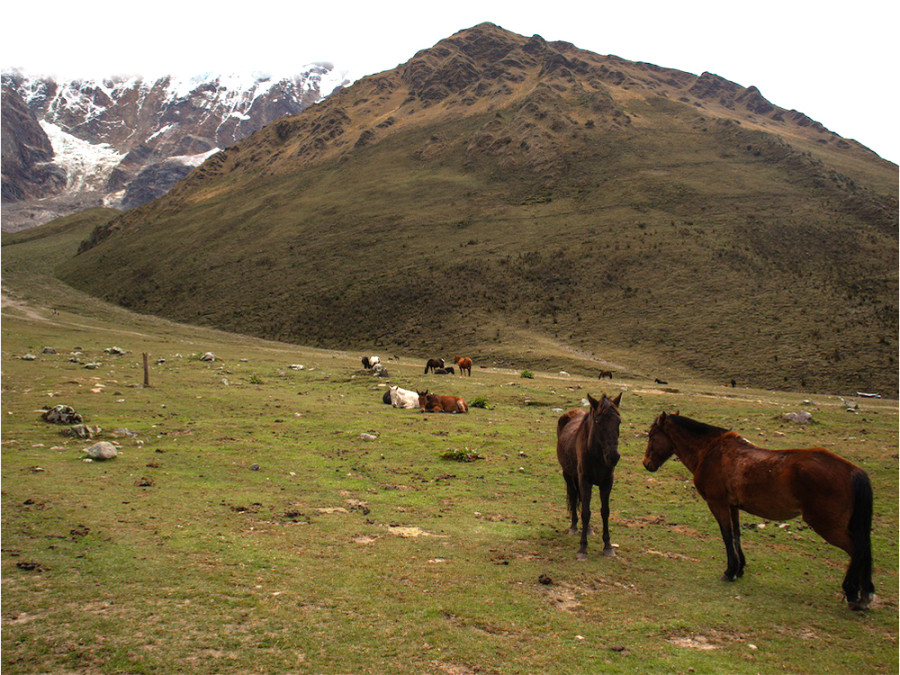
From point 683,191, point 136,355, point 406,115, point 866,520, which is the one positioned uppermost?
point 406,115

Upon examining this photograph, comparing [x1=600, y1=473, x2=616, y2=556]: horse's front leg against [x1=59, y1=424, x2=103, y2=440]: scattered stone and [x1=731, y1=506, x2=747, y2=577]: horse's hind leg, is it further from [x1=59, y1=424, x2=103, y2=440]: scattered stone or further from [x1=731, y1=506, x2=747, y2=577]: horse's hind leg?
[x1=59, y1=424, x2=103, y2=440]: scattered stone

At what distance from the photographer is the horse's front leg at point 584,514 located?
366 inches

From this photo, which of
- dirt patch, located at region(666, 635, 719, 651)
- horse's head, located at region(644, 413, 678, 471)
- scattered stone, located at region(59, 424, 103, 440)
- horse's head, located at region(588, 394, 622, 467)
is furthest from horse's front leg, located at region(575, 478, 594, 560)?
scattered stone, located at region(59, 424, 103, 440)

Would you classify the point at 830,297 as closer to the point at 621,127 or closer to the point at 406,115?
the point at 621,127

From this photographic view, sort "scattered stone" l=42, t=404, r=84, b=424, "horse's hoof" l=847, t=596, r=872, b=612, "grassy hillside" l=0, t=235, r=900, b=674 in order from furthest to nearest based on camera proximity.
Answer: "scattered stone" l=42, t=404, r=84, b=424 → "horse's hoof" l=847, t=596, r=872, b=612 → "grassy hillside" l=0, t=235, r=900, b=674

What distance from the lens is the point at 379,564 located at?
338 inches

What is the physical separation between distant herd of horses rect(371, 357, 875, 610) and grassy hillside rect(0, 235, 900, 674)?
0.63 meters

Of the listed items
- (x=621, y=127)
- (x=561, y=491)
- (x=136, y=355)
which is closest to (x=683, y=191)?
(x=621, y=127)

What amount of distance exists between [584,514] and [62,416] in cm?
1557

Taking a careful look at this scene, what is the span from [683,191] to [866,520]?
96710mm

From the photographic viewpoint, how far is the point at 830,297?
6241 cm

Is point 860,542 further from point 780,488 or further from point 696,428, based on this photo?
point 696,428

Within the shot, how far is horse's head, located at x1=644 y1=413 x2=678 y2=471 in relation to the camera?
33.5ft

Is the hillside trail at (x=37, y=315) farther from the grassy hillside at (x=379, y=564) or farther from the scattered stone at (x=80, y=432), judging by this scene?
the grassy hillside at (x=379, y=564)
